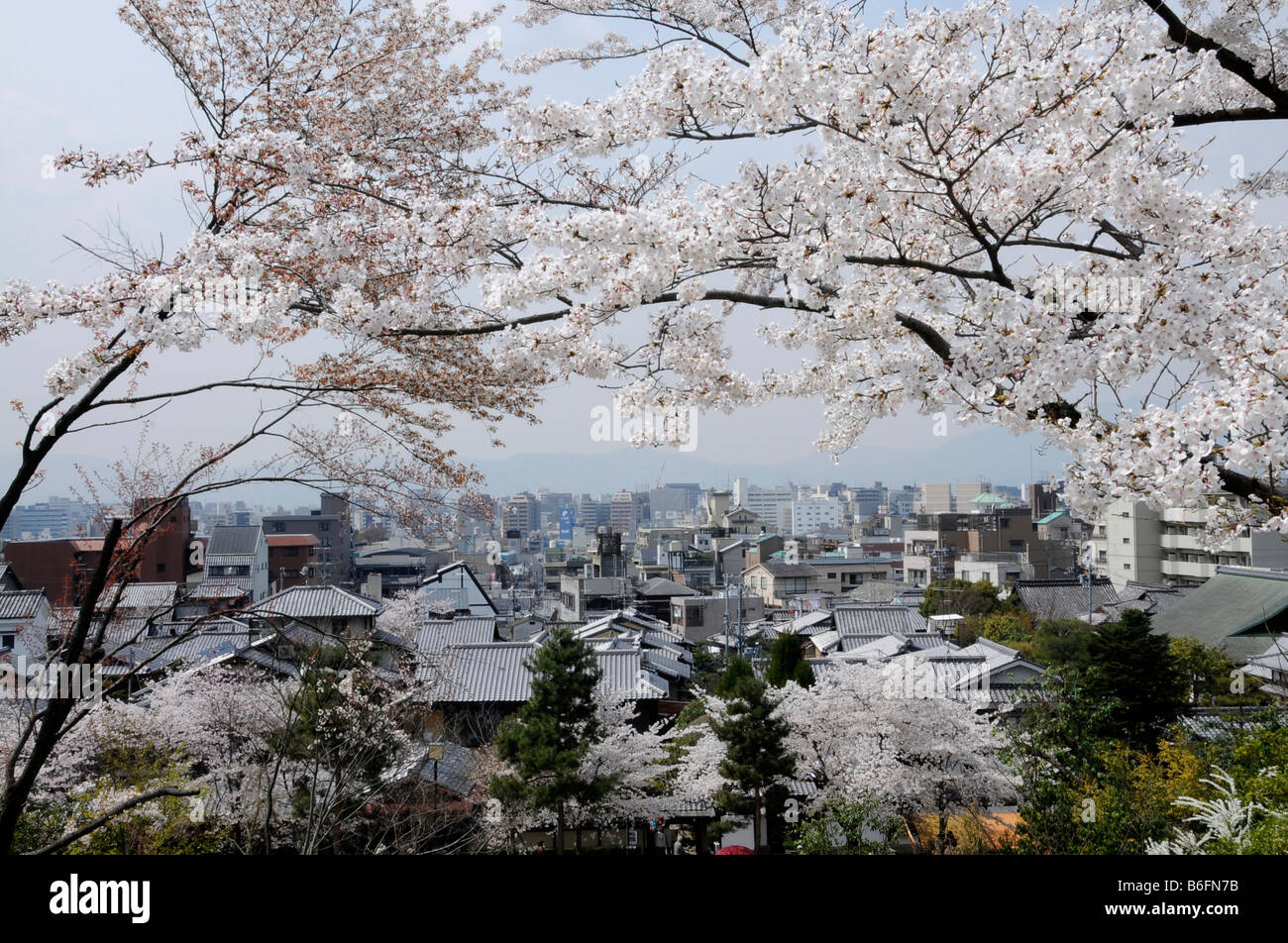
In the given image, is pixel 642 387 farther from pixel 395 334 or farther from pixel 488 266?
pixel 395 334

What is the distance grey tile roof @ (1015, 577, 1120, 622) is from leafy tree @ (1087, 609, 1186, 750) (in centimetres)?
1040

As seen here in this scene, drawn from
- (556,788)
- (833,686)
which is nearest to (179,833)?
(556,788)

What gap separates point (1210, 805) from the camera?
3070 mm

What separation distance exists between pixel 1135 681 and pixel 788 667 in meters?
3.57

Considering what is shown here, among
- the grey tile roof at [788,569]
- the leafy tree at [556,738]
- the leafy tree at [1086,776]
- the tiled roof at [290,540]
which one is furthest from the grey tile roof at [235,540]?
the grey tile roof at [788,569]

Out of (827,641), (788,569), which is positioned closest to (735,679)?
(827,641)

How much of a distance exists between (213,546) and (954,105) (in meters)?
15.8

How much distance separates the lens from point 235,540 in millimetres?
15711

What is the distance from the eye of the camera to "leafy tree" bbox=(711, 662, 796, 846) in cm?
761

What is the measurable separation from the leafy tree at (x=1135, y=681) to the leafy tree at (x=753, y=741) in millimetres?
3063

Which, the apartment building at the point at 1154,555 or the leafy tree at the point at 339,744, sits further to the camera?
the apartment building at the point at 1154,555

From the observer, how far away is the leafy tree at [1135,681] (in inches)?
320

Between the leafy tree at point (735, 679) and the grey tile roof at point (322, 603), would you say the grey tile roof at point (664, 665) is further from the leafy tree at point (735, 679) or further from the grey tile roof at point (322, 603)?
the grey tile roof at point (322, 603)

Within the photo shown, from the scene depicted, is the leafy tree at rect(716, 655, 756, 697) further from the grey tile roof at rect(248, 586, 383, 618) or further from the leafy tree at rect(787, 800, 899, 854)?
the grey tile roof at rect(248, 586, 383, 618)
